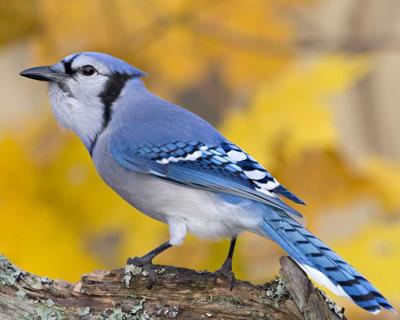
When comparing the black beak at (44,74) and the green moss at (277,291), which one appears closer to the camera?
the green moss at (277,291)

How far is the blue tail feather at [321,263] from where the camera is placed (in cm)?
149

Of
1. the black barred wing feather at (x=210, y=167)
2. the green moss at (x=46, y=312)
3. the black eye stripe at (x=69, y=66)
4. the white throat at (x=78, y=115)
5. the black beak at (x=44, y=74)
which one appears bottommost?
the green moss at (x=46, y=312)

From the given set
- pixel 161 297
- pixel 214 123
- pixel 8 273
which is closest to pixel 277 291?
pixel 161 297

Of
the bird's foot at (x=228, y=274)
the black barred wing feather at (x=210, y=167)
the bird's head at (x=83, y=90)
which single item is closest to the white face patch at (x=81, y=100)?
the bird's head at (x=83, y=90)

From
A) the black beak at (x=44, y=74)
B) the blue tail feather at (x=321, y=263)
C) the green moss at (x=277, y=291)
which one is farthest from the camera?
the black beak at (x=44, y=74)

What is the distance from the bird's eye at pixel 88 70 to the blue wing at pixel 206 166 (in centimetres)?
15

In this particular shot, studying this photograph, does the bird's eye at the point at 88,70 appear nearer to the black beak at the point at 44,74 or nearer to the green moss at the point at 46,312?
the black beak at the point at 44,74

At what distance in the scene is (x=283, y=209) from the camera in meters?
1.63

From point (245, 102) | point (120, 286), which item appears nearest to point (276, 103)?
point (245, 102)

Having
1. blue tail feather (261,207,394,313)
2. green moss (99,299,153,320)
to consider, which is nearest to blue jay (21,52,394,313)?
blue tail feather (261,207,394,313)

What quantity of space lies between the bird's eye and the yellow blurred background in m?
0.36

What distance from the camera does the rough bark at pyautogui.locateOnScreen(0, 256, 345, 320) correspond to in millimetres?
1559

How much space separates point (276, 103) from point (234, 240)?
66 centimetres

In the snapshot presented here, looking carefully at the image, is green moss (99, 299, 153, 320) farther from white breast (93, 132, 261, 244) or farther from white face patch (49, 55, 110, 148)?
white face patch (49, 55, 110, 148)
